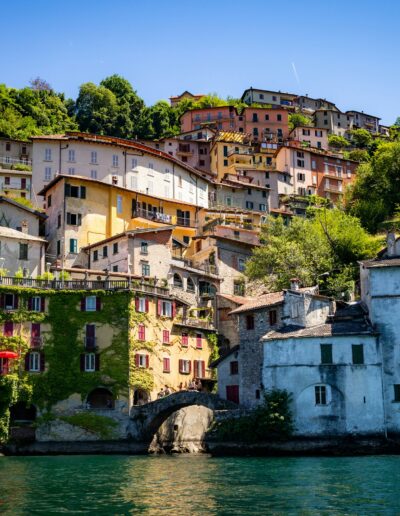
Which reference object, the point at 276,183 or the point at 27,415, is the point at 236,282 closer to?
the point at 27,415

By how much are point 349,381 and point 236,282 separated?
103 feet

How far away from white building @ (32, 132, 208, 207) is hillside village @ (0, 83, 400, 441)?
0.16 metres

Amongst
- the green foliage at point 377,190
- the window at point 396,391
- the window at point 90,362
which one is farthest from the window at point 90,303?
the green foliage at point 377,190

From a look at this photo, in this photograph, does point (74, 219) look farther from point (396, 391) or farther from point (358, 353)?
point (396, 391)

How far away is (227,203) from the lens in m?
102

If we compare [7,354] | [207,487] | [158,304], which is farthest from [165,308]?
[207,487]

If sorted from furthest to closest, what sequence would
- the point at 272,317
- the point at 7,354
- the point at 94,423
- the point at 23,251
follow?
the point at 23,251 < the point at 94,423 < the point at 7,354 < the point at 272,317

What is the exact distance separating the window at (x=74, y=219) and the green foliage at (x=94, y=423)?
2372cm

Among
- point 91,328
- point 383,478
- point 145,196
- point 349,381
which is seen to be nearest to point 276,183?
point 145,196

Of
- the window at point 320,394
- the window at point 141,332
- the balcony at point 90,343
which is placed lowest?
the window at point 320,394

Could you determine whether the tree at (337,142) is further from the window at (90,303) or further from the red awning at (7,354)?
the red awning at (7,354)

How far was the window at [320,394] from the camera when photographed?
49906 millimetres

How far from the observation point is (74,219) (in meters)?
76.5

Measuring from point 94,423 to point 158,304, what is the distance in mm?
11177
